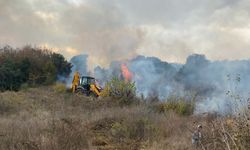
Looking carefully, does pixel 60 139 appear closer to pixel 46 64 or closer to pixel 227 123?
pixel 227 123

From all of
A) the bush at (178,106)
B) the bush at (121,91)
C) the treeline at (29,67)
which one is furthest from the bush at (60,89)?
the bush at (178,106)

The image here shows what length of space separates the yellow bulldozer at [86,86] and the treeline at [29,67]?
446 cm

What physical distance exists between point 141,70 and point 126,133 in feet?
130

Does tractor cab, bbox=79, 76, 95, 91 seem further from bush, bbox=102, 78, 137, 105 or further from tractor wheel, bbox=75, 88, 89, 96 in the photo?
bush, bbox=102, 78, 137, 105

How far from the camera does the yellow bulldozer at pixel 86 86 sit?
3847cm

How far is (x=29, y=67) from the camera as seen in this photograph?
45094mm

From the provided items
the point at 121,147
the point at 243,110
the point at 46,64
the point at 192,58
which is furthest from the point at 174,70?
the point at 243,110

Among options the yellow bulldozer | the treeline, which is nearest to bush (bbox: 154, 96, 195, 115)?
the yellow bulldozer

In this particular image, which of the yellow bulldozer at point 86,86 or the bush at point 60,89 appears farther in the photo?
the bush at point 60,89

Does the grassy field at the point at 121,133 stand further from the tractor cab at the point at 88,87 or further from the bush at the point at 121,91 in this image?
the tractor cab at the point at 88,87

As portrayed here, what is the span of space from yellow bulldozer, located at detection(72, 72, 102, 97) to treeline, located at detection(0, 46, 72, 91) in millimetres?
4459

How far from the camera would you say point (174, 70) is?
6594 cm

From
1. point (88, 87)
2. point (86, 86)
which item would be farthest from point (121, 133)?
point (86, 86)

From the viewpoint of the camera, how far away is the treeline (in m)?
40.4
